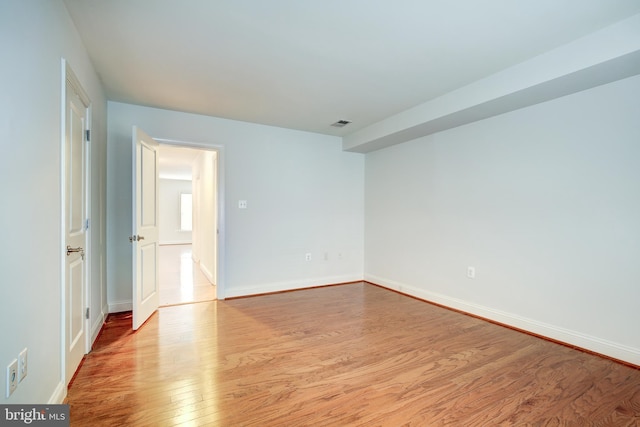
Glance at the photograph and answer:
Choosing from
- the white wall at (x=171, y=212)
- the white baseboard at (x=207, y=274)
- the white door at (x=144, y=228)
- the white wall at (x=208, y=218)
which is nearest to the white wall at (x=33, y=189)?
the white door at (x=144, y=228)

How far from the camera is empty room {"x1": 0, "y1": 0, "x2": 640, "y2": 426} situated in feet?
5.50

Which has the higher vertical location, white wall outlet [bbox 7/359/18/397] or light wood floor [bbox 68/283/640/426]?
white wall outlet [bbox 7/359/18/397]

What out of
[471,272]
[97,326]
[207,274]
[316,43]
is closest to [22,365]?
[97,326]

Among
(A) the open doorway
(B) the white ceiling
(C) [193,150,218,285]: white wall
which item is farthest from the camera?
(C) [193,150,218,285]: white wall

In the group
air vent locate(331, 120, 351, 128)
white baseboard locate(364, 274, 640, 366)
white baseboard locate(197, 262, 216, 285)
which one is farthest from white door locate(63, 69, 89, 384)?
white baseboard locate(364, 274, 640, 366)

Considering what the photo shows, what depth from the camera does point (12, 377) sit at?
48.7 inches

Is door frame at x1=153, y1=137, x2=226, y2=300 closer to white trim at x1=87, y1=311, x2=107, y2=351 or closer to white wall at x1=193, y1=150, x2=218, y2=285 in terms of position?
white wall at x1=193, y1=150, x2=218, y2=285

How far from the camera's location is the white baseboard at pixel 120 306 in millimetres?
3398

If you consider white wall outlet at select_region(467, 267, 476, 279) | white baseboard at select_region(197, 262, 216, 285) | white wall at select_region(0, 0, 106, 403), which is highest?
white wall at select_region(0, 0, 106, 403)

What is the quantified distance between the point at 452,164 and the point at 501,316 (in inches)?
71.8

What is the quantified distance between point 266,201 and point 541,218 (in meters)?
3.29

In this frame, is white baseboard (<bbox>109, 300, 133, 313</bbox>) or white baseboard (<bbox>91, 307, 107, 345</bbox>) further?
white baseboard (<bbox>109, 300, 133, 313</bbox>)

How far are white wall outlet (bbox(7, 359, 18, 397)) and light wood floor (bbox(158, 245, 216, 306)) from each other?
8.52ft

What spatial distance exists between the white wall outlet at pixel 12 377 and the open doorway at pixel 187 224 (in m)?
2.59
